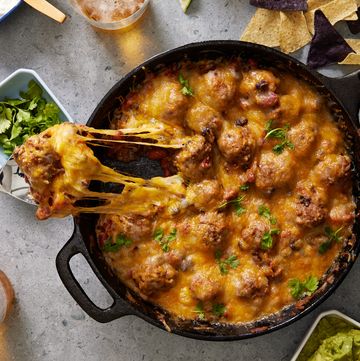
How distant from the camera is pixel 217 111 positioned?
10.6ft

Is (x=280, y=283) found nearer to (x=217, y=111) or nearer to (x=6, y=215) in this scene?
(x=217, y=111)

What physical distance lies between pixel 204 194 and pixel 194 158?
18 centimetres

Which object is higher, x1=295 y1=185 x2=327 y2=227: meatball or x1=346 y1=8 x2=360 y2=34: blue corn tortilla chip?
x1=346 y1=8 x2=360 y2=34: blue corn tortilla chip

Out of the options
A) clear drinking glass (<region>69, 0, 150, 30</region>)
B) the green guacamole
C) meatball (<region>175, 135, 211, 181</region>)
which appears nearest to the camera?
meatball (<region>175, 135, 211, 181</region>)

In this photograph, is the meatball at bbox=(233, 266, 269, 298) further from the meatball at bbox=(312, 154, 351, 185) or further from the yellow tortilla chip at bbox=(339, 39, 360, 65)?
the yellow tortilla chip at bbox=(339, 39, 360, 65)

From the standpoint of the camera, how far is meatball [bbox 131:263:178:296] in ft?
10.7

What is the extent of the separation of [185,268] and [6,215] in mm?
1118

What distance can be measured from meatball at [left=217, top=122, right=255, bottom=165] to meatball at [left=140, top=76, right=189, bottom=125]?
23cm

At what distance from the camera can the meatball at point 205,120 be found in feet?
10.5

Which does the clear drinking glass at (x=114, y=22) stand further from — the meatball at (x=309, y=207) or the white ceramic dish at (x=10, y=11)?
the meatball at (x=309, y=207)

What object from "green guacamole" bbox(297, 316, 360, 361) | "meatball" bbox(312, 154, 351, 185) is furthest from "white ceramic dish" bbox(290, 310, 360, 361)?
"meatball" bbox(312, 154, 351, 185)

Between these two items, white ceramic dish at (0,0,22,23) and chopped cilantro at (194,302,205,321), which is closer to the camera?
chopped cilantro at (194,302,205,321)

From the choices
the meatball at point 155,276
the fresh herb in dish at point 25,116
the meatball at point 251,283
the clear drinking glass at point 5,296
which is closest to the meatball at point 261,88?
the meatball at point 251,283

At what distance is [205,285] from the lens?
3.24m
